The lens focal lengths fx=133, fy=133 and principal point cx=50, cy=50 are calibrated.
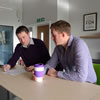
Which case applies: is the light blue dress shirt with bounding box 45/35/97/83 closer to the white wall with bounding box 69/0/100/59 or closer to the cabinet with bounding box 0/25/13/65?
→ the white wall with bounding box 69/0/100/59

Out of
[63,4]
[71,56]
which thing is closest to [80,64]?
[71,56]

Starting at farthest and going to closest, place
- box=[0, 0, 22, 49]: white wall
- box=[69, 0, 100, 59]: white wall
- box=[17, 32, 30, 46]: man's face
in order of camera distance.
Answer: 1. box=[0, 0, 22, 49]: white wall
2. box=[69, 0, 100, 59]: white wall
3. box=[17, 32, 30, 46]: man's face

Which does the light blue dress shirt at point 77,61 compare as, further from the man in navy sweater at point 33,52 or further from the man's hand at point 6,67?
the man's hand at point 6,67

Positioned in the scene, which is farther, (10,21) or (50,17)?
(10,21)

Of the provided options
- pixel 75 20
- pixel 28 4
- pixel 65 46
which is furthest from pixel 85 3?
pixel 65 46

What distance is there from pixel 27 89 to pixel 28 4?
4705 mm

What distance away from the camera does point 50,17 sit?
421 cm

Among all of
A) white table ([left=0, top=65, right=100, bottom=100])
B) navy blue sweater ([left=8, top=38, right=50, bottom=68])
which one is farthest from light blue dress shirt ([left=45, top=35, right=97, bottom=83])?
navy blue sweater ([left=8, top=38, right=50, bottom=68])

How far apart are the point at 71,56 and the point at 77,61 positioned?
5.9 inches

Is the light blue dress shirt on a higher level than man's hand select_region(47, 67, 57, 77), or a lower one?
higher

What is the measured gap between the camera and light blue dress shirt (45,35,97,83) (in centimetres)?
112

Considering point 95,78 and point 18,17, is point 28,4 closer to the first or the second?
point 18,17

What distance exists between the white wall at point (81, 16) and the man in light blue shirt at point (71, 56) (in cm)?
232

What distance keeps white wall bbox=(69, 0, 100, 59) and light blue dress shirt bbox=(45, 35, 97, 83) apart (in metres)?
2.34
